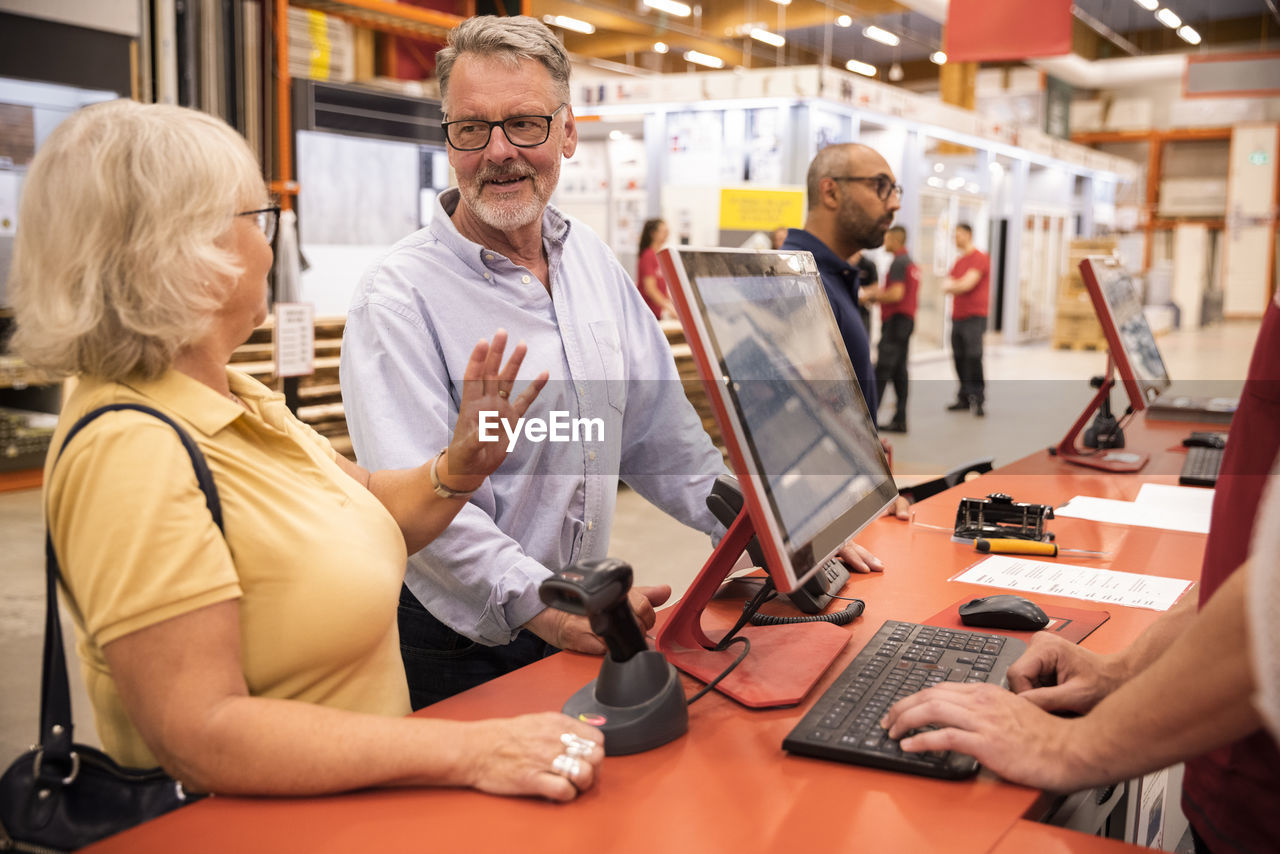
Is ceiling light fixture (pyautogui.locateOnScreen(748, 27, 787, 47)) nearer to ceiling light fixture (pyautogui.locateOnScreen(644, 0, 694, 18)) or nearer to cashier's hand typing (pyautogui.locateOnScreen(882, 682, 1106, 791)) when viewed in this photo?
ceiling light fixture (pyautogui.locateOnScreen(644, 0, 694, 18))

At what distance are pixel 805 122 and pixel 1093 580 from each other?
Answer: 910cm

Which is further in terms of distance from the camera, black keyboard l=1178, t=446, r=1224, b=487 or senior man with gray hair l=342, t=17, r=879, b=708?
black keyboard l=1178, t=446, r=1224, b=487

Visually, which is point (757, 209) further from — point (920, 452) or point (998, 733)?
point (998, 733)

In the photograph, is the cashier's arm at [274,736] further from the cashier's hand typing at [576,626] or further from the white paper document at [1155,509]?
the white paper document at [1155,509]

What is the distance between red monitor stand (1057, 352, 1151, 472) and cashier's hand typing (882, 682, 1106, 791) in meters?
2.19

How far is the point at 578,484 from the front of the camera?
1.91 m

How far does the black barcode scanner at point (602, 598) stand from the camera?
1.14 m

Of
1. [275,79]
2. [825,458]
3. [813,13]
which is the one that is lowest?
[825,458]

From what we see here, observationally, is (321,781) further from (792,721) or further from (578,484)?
(578,484)

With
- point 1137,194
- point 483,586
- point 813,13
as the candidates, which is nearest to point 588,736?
point 483,586

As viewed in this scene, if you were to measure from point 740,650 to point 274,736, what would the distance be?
69cm

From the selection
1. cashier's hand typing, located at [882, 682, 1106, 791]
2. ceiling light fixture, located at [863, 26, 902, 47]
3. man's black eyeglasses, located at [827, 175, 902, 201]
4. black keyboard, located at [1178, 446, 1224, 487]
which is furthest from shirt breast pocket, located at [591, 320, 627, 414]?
ceiling light fixture, located at [863, 26, 902, 47]

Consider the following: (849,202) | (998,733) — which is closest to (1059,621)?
(998,733)

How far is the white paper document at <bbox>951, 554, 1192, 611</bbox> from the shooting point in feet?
6.20
